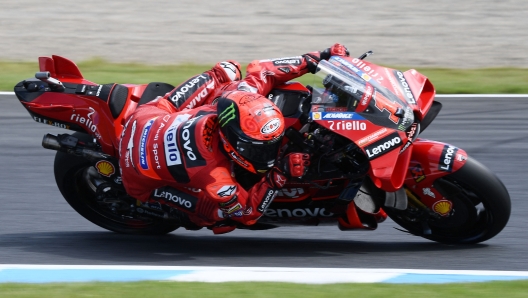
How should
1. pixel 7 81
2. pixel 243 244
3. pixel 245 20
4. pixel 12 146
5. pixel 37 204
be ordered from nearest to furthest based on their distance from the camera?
1. pixel 243 244
2. pixel 37 204
3. pixel 12 146
4. pixel 7 81
5. pixel 245 20

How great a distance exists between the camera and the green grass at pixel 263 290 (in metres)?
4.23

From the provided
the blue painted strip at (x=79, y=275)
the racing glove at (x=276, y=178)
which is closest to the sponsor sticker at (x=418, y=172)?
the racing glove at (x=276, y=178)

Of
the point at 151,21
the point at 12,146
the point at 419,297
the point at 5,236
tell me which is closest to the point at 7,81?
the point at 12,146

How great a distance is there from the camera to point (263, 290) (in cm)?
434

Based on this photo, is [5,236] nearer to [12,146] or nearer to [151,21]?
[12,146]

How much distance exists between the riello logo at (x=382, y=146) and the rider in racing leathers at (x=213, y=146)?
36 cm

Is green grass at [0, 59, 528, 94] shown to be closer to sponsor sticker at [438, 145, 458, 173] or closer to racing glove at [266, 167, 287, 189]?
sponsor sticker at [438, 145, 458, 173]

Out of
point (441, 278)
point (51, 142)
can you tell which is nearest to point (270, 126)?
point (441, 278)

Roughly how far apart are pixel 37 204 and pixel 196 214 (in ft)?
6.57

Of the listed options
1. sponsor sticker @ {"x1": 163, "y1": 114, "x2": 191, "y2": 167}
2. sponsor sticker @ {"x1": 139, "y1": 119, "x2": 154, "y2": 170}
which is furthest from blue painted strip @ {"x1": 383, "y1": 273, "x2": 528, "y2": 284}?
sponsor sticker @ {"x1": 139, "y1": 119, "x2": 154, "y2": 170}

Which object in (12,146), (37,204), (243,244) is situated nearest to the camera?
(243,244)

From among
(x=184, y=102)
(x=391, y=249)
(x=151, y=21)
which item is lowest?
(x=151, y=21)

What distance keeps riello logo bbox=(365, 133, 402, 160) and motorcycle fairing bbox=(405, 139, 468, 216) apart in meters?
0.38

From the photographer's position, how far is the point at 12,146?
7.79 meters
